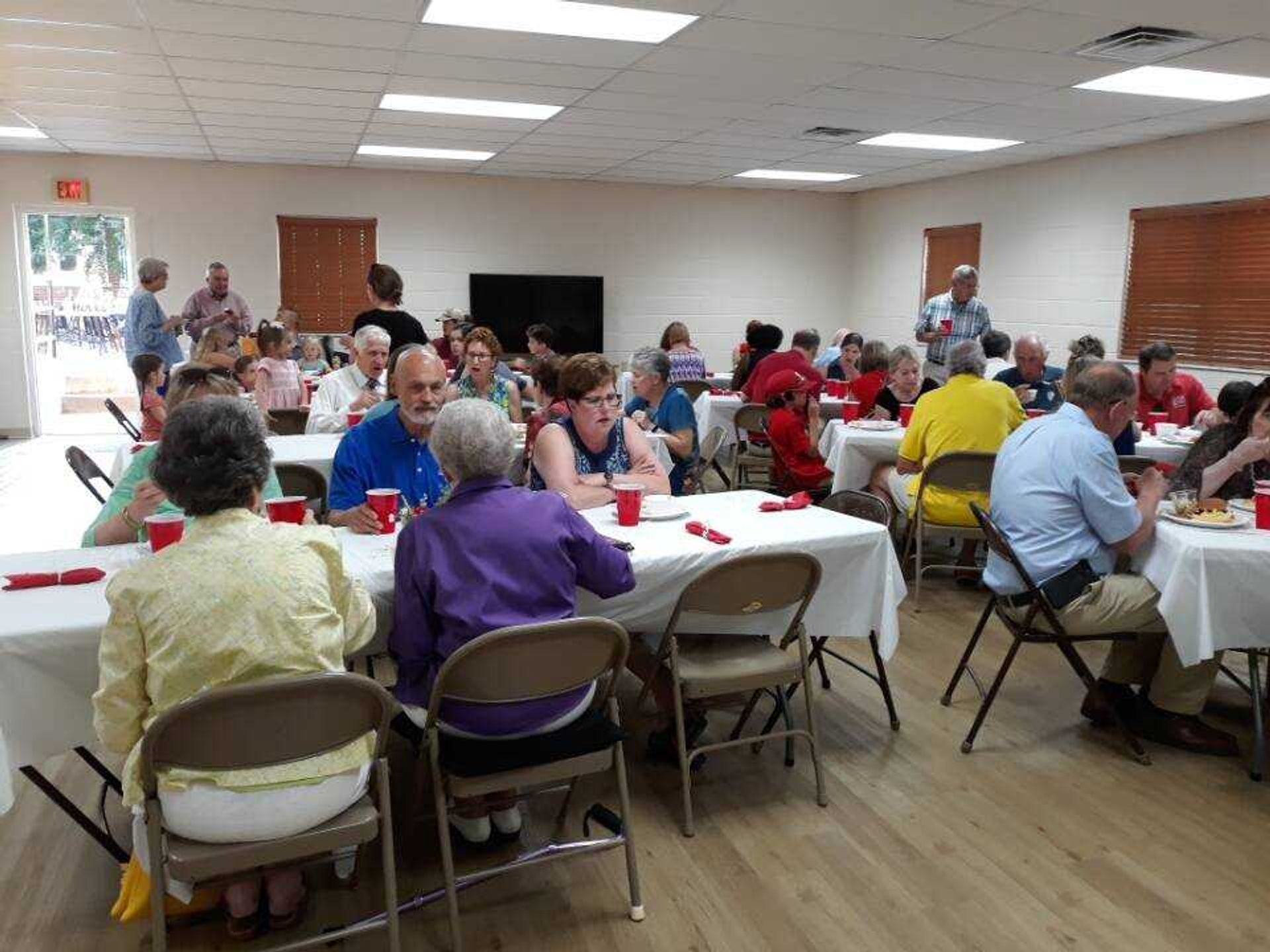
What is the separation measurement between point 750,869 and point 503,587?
3.40 ft

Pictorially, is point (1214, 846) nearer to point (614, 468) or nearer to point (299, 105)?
point (614, 468)

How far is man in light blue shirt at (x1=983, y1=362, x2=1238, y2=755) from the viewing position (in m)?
2.97

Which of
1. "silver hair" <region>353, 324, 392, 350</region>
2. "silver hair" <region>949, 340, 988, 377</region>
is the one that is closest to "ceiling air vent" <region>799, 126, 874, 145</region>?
"silver hair" <region>949, 340, 988, 377</region>

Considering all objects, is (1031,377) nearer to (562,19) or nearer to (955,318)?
(955,318)

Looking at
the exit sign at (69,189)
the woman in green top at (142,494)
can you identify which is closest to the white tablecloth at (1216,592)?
the woman in green top at (142,494)

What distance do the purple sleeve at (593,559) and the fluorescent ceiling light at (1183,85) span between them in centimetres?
490

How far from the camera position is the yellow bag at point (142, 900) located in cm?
214

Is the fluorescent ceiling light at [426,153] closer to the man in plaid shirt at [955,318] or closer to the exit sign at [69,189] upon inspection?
the exit sign at [69,189]

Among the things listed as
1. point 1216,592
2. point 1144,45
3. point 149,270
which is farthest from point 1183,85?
point 149,270

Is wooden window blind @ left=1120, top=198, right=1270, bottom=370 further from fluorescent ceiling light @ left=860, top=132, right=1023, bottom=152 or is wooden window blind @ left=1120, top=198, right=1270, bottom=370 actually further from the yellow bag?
the yellow bag

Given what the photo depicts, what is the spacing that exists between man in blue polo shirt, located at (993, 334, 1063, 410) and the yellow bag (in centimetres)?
508

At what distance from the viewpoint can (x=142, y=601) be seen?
66.6 inches

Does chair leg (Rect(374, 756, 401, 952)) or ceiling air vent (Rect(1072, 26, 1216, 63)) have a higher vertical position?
ceiling air vent (Rect(1072, 26, 1216, 63))

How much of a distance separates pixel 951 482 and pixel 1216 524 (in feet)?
5.17
